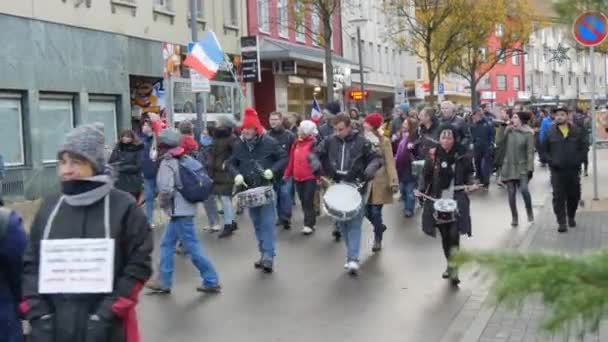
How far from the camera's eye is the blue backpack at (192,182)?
9.45 meters

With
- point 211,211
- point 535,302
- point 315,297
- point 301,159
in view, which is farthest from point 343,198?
point 535,302

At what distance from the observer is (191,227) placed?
9609 millimetres

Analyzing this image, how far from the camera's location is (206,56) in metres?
19.9

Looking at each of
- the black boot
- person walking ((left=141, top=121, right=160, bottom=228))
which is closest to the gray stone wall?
person walking ((left=141, top=121, right=160, bottom=228))

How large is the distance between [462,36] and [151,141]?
3306 cm

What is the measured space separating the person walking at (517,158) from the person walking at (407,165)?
7.84 ft

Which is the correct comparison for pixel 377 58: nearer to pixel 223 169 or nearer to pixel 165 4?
pixel 165 4

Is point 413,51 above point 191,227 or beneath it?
above

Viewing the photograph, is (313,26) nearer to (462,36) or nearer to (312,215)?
(462,36)

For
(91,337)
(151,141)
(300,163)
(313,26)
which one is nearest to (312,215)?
(300,163)

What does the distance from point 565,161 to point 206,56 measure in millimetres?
8755

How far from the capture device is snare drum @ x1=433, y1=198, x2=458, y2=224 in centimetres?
979

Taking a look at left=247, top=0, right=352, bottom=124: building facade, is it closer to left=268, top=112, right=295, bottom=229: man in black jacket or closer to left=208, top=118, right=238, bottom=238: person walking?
left=268, top=112, right=295, bottom=229: man in black jacket

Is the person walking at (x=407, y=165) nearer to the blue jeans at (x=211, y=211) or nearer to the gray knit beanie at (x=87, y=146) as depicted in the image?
the blue jeans at (x=211, y=211)
